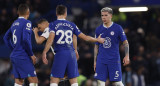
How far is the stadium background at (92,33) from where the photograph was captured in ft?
56.1

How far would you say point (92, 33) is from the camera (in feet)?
62.3

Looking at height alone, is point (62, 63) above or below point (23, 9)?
below

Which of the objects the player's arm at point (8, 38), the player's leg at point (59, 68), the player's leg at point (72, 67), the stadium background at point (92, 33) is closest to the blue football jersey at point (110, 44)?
the player's leg at point (72, 67)

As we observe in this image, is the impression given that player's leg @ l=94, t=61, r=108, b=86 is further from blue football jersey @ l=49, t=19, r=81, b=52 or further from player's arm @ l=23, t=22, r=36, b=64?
player's arm @ l=23, t=22, r=36, b=64

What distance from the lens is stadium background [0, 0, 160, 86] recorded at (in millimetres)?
17094

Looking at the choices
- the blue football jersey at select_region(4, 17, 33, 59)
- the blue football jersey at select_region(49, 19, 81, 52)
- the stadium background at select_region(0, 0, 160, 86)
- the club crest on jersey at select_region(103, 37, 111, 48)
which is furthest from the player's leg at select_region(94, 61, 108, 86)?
the stadium background at select_region(0, 0, 160, 86)

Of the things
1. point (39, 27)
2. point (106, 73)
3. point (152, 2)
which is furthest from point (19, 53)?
point (152, 2)

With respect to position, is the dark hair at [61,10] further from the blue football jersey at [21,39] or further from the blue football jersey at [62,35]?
the blue football jersey at [21,39]

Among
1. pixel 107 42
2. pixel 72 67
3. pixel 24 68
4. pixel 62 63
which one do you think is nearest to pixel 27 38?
pixel 24 68

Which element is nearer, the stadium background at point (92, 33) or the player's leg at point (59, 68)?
the player's leg at point (59, 68)

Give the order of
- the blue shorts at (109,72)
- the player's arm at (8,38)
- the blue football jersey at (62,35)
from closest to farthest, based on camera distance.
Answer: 1. the blue football jersey at (62,35)
2. the player's arm at (8,38)
3. the blue shorts at (109,72)

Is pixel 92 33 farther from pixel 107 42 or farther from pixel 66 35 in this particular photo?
pixel 66 35

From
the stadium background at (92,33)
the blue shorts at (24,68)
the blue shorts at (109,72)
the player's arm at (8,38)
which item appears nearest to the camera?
the blue shorts at (24,68)

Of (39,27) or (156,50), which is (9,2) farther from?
(39,27)
